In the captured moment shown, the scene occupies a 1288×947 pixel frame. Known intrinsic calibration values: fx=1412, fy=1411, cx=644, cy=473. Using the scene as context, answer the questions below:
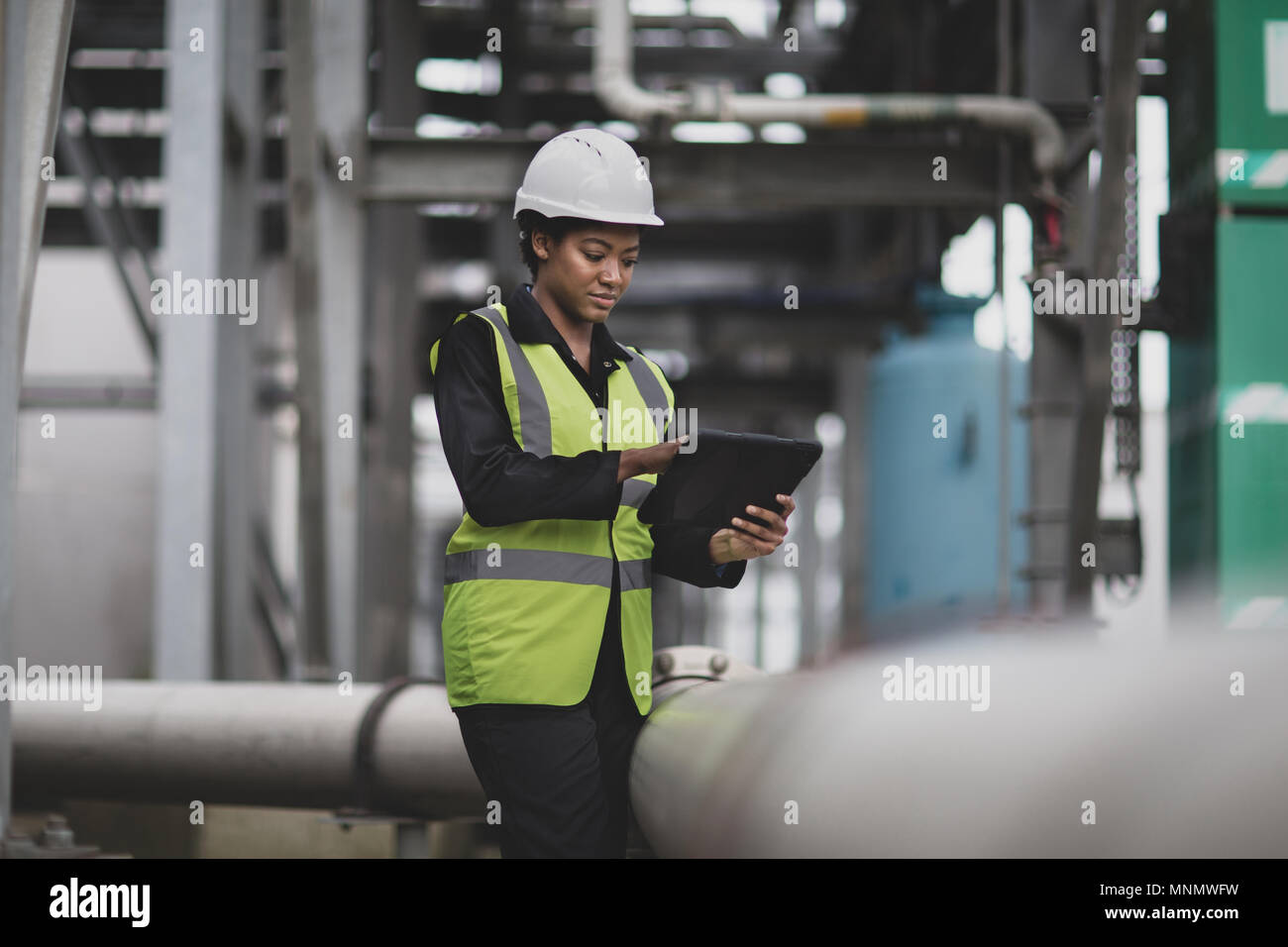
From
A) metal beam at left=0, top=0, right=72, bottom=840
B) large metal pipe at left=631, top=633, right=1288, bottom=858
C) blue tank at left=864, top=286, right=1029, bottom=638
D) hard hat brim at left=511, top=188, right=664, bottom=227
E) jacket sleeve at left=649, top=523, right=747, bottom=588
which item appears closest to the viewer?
large metal pipe at left=631, top=633, right=1288, bottom=858

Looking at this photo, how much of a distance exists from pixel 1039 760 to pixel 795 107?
567 cm

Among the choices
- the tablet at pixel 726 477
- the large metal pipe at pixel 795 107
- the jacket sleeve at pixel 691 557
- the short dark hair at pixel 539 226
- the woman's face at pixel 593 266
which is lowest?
the jacket sleeve at pixel 691 557

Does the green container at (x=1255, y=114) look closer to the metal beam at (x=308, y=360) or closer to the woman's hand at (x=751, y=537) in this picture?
the metal beam at (x=308, y=360)

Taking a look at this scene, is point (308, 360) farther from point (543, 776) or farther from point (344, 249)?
point (543, 776)

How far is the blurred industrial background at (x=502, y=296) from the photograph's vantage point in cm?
355

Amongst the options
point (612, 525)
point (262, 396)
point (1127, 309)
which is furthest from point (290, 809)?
point (262, 396)

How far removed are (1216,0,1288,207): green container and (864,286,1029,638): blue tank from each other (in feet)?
11.7

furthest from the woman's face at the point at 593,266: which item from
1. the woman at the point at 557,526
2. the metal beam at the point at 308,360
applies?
the metal beam at the point at 308,360

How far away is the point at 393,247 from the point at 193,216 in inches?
133

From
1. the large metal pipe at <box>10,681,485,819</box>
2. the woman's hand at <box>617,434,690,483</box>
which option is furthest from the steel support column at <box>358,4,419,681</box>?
the woman's hand at <box>617,434,690,483</box>

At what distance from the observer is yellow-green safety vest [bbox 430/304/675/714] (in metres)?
1.98

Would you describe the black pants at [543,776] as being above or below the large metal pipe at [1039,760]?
below

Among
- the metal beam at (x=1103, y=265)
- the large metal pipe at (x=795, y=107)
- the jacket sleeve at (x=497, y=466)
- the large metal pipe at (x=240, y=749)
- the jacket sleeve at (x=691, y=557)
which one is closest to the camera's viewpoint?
the jacket sleeve at (x=497, y=466)

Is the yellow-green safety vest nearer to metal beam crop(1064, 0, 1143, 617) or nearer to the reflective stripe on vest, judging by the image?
the reflective stripe on vest
